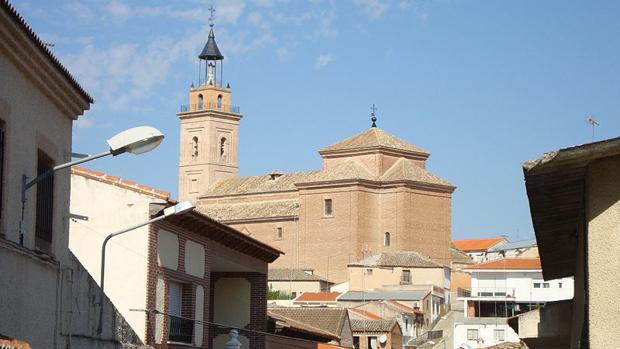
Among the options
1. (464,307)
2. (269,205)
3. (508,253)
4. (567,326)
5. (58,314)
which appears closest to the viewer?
(567,326)

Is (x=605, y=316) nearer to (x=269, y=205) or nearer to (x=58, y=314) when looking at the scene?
(x=58, y=314)

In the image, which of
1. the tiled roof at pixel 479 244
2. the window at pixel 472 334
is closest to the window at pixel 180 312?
the window at pixel 472 334

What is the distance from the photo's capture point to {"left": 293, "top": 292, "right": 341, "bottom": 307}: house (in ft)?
296

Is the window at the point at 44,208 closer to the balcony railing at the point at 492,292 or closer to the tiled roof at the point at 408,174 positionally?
the balcony railing at the point at 492,292

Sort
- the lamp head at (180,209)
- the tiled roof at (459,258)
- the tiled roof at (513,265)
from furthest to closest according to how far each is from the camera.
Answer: the tiled roof at (459,258), the tiled roof at (513,265), the lamp head at (180,209)

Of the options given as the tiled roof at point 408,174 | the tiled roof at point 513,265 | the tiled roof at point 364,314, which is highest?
the tiled roof at point 408,174

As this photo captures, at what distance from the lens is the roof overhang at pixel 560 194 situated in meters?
8.62

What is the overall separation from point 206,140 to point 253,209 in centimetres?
1573

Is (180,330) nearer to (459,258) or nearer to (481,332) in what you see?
(481,332)

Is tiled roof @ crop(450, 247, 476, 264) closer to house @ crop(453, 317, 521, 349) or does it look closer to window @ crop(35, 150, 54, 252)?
house @ crop(453, 317, 521, 349)

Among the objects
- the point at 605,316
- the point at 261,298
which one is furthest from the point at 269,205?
the point at 605,316

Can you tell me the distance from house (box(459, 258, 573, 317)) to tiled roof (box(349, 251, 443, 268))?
3833 mm

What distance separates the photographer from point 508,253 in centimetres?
12044

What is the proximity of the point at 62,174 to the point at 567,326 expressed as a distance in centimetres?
661
